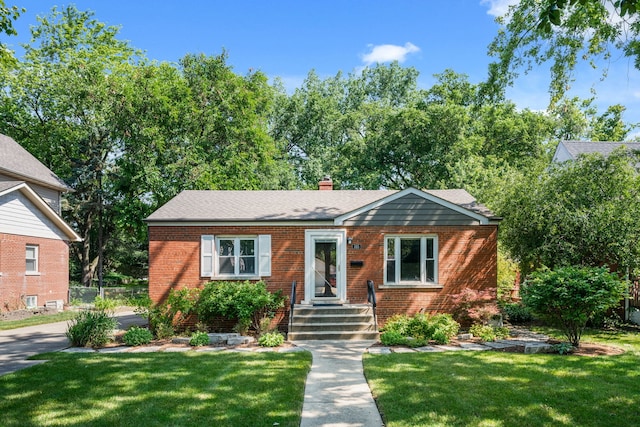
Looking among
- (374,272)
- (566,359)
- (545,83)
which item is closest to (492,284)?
(374,272)

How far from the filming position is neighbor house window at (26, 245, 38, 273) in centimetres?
1989

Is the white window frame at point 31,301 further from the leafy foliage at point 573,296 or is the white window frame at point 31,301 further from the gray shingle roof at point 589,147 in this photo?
the gray shingle roof at point 589,147

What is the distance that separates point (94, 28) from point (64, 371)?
32844mm

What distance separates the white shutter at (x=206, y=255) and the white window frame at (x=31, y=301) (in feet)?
37.2

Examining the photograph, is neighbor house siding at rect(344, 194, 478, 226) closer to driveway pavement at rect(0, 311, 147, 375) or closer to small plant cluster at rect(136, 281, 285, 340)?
small plant cluster at rect(136, 281, 285, 340)

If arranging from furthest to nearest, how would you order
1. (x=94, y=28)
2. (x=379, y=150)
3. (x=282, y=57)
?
(x=94, y=28) < (x=379, y=150) < (x=282, y=57)

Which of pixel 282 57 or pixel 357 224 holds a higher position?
pixel 282 57

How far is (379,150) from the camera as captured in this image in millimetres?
Result: 30312

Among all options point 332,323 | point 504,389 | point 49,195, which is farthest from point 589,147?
point 49,195

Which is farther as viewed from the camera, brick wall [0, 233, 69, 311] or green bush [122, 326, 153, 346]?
brick wall [0, 233, 69, 311]

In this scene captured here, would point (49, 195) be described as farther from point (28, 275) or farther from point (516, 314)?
point (516, 314)

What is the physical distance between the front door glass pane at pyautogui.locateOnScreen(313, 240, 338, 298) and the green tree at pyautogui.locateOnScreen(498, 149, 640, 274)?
6.03 meters

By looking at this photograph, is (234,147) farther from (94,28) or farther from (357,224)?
(94,28)

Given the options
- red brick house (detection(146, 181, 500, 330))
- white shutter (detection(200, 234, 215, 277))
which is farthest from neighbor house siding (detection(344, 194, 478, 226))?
white shutter (detection(200, 234, 215, 277))
